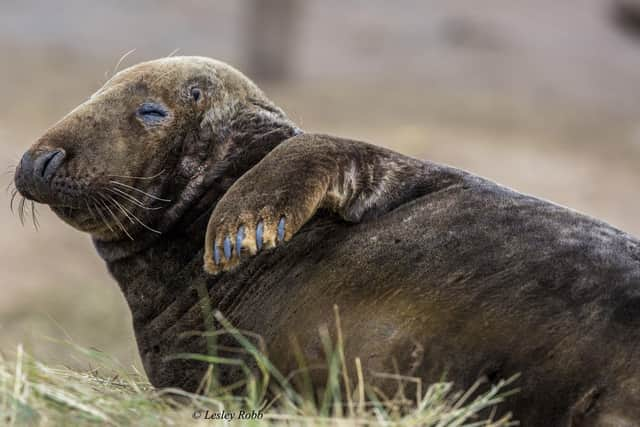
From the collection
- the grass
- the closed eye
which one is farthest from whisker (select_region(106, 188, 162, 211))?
the grass

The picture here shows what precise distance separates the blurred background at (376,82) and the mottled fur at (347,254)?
6877 mm

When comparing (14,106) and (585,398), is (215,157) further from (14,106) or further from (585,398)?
(14,106)

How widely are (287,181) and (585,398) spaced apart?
119cm

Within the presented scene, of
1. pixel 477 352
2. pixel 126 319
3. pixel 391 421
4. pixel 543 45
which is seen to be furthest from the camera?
pixel 543 45

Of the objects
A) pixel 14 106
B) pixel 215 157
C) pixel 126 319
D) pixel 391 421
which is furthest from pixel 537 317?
pixel 14 106

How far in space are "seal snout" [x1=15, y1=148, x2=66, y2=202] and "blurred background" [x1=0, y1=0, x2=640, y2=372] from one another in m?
7.02

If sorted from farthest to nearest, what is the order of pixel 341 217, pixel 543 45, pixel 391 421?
pixel 543 45 < pixel 341 217 < pixel 391 421

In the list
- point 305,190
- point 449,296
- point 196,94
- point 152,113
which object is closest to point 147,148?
point 152,113

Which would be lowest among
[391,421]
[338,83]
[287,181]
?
[338,83]

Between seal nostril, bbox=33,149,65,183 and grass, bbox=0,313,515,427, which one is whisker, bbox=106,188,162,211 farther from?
grass, bbox=0,313,515,427

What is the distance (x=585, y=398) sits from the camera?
364 centimetres

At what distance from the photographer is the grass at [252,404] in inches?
135

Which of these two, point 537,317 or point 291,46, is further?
point 291,46

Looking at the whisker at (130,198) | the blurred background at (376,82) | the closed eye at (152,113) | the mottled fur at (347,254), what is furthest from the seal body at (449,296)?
the blurred background at (376,82)
